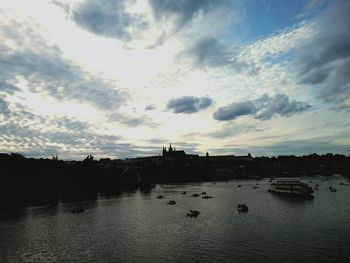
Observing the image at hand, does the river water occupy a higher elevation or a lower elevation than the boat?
lower

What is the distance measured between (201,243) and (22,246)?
34.3m

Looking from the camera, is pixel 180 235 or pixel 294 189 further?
pixel 294 189

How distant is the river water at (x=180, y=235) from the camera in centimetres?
5884

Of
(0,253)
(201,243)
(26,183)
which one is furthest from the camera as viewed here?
(26,183)

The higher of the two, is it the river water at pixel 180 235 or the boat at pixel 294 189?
the boat at pixel 294 189

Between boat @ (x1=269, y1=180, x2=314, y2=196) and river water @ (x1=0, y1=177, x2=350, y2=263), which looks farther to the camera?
boat @ (x1=269, y1=180, x2=314, y2=196)

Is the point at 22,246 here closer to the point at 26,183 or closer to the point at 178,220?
the point at 178,220

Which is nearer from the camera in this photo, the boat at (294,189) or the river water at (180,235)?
the river water at (180,235)

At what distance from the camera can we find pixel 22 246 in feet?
223

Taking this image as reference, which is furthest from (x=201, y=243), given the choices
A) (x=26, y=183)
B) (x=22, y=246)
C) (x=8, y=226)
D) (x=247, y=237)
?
(x=26, y=183)

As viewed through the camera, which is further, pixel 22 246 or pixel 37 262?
pixel 22 246

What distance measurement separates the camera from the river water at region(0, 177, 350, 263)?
58.8 m

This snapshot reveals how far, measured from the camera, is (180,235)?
75.6m

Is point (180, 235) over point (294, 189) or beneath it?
beneath
